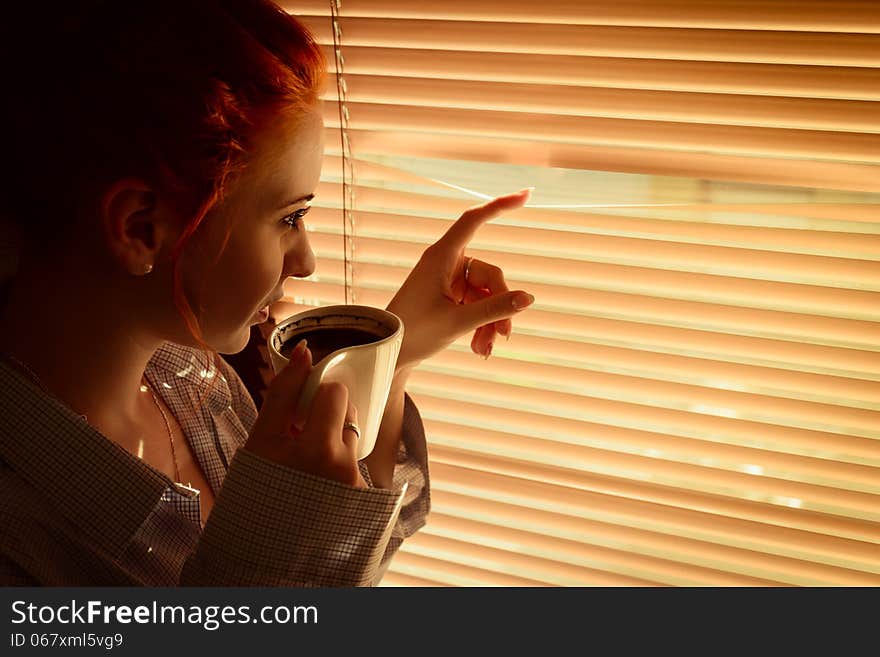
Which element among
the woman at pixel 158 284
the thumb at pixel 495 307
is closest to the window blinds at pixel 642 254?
the thumb at pixel 495 307

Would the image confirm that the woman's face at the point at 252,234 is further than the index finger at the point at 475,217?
No

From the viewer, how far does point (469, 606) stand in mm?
944

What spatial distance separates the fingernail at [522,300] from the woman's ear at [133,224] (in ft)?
1.36

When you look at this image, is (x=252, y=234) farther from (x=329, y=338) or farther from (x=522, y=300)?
(x=522, y=300)

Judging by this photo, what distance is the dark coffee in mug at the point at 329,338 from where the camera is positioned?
36.9 inches

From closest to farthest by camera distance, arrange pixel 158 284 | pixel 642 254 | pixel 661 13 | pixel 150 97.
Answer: pixel 150 97 → pixel 158 284 → pixel 661 13 → pixel 642 254

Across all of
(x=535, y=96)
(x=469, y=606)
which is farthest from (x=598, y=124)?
(x=469, y=606)

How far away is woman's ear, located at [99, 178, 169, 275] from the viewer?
2.76 feet

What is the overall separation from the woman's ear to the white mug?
0.15 meters

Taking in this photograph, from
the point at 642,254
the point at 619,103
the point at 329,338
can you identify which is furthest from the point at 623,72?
the point at 329,338

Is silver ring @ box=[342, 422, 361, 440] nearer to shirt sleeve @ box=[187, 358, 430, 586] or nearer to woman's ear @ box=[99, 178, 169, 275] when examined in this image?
shirt sleeve @ box=[187, 358, 430, 586]

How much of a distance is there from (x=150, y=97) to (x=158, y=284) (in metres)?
0.20

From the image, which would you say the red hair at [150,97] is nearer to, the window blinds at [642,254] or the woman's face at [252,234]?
the woman's face at [252,234]

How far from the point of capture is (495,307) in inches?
42.0
